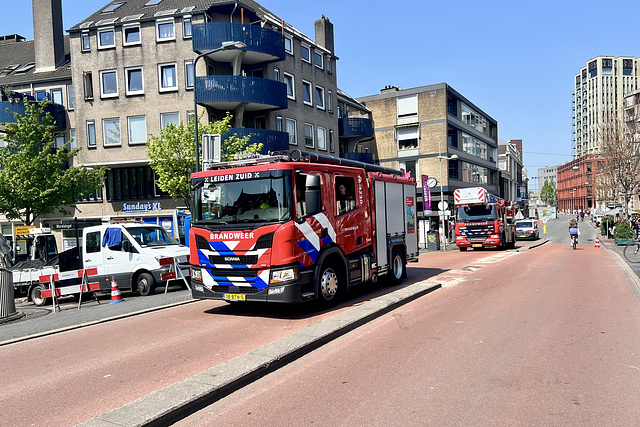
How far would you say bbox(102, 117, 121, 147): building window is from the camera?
29.2 meters

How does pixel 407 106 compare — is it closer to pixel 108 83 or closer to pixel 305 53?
pixel 305 53

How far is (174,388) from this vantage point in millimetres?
5035

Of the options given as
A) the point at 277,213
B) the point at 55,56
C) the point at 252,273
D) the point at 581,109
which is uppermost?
the point at 581,109

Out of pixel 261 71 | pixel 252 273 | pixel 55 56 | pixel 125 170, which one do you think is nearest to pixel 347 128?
pixel 261 71

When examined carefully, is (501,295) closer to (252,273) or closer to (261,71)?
(252,273)

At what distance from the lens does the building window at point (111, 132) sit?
95.7ft

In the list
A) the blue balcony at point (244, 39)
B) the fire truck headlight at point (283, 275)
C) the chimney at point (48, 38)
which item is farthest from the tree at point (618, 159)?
the chimney at point (48, 38)

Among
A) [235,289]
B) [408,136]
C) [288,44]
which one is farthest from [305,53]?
[235,289]

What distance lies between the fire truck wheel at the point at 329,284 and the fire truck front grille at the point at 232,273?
1.28 metres

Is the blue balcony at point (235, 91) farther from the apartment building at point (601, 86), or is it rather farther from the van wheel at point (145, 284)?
the apartment building at point (601, 86)

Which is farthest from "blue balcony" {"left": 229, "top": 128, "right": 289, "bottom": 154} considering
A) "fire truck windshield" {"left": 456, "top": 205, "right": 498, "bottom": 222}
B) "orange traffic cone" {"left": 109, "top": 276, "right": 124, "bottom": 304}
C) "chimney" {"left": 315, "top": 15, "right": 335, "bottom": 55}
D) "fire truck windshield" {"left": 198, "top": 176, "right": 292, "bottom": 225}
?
"fire truck windshield" {"left": 198, "top": 176, "right": 292, "bottom": 225}

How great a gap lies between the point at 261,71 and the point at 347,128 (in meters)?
12.3

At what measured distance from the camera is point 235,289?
8961 millimetres

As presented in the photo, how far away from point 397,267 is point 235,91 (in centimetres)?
1775
